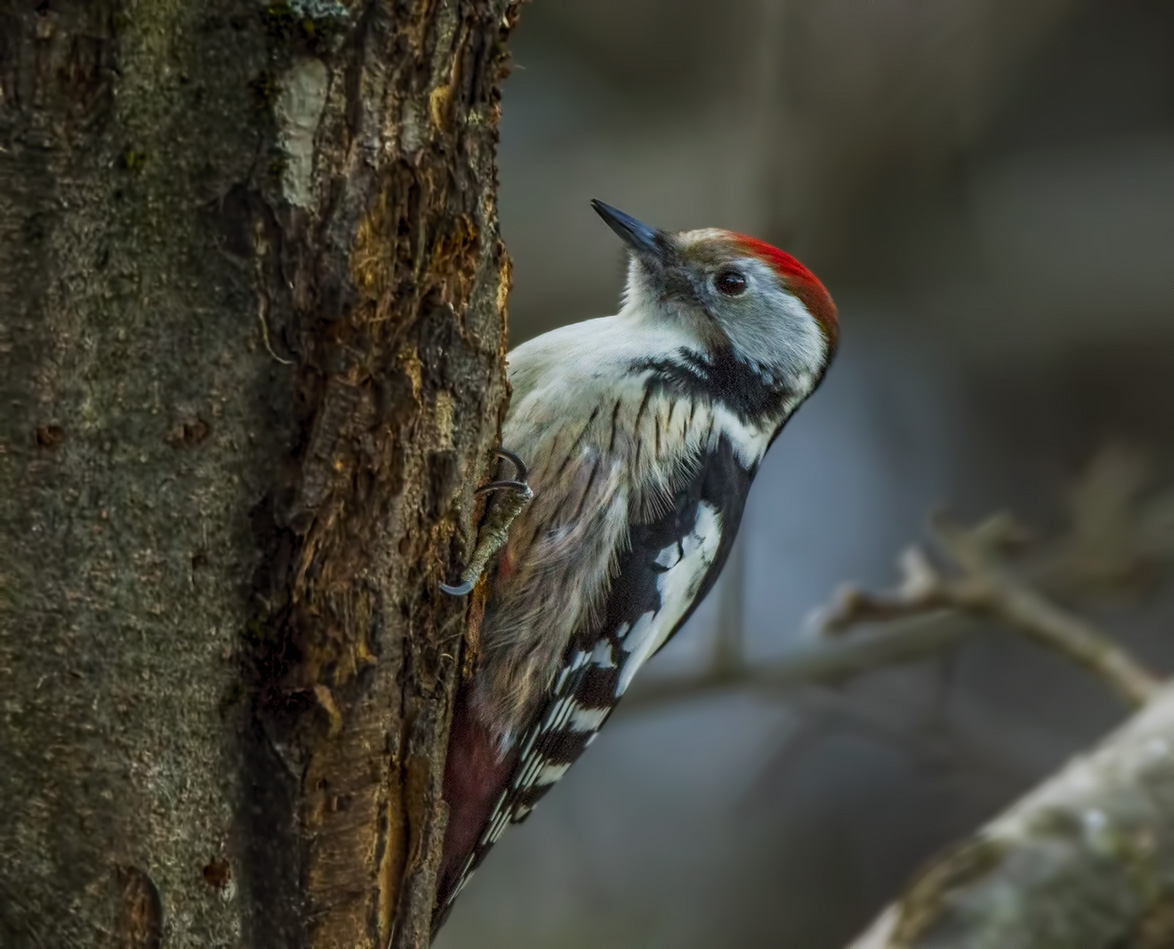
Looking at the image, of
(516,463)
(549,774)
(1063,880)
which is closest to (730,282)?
(516,463)

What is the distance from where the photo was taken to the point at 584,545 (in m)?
2.46

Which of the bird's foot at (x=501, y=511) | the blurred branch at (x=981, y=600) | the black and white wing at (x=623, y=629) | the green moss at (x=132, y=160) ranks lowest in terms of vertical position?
the blurred branch at (x=981, y=600)

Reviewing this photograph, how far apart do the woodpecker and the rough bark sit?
29.0 inches

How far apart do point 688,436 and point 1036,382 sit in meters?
4.03

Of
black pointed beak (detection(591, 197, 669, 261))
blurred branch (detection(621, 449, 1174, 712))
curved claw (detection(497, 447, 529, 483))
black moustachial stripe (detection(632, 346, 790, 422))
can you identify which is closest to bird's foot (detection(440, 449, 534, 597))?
curved claw (detection(497, 447, 529, 483))

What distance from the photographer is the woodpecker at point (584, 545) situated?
2.41m

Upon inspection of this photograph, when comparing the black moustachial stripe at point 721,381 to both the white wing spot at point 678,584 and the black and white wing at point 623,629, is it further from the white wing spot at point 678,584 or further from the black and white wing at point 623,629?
the white wing spot at point 678,584

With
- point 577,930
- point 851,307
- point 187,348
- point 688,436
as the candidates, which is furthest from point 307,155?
point 577,930

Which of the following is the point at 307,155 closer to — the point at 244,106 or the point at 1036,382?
the point at 244,106

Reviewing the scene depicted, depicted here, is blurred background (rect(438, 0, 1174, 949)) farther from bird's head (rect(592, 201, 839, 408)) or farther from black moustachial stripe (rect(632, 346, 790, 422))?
black moustachial stripe (rect(632, 346, 790, 422))

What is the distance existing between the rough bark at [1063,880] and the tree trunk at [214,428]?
134 centimetres

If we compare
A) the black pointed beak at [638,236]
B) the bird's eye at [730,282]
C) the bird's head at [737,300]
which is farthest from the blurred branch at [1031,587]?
the black pointed beak at [638,236]

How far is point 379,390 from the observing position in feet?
5.07

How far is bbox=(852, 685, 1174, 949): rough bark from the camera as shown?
2484 millimetres
